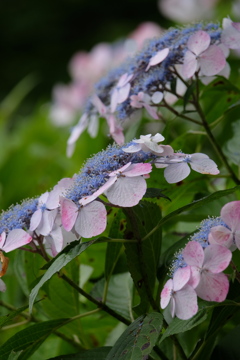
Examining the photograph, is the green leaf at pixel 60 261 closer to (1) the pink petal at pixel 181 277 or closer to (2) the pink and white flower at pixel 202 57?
(1) the pink petal at pixel 181 277

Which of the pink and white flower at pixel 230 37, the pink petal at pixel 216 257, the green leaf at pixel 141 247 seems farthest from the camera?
the pink and white flower at pixel 230 37

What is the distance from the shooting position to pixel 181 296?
0.55 m

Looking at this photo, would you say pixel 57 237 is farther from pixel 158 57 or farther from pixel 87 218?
pixel 158 57

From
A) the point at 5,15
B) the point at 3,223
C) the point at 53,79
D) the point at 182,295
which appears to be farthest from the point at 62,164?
the point at 5,15

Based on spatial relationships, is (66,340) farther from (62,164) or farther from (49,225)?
(62,164)

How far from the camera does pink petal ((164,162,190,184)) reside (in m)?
0.60

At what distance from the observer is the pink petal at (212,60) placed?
2.44 feet

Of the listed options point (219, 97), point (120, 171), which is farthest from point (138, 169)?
point (219, 97)

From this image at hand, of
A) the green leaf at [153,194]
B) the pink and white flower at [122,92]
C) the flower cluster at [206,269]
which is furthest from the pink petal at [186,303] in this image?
the pink and white flower at [122,92]

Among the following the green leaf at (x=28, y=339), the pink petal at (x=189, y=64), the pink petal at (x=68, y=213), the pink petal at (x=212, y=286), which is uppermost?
the pink petal at (x=68, y=213)

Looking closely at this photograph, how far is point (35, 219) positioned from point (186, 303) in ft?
0.59

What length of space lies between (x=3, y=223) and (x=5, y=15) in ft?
26.5

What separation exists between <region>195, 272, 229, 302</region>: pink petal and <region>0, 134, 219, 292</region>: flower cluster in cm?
9

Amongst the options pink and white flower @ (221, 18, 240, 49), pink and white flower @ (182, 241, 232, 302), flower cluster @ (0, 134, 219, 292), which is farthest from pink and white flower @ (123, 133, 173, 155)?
pink and white flower @ (221, 18, 240, 49)
